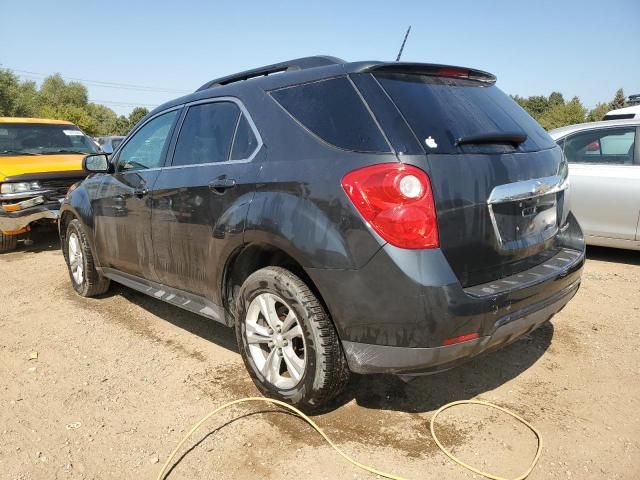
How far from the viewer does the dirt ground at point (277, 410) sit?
93.7 inches

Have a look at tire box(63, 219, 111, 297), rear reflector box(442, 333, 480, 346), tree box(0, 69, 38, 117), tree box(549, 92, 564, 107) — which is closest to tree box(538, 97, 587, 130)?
tree box(549, 92, 564, 107)

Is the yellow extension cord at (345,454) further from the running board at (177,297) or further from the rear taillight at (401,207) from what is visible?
the rear taillight at (401,207)

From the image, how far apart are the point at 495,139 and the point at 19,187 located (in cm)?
665

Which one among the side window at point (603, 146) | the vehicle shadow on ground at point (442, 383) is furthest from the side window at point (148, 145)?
the side window at point (603, 146)

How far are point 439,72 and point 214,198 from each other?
1.44m

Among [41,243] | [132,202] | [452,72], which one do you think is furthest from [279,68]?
[41,243]

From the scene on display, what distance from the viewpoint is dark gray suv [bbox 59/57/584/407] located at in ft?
7.23

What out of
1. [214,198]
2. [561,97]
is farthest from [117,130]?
[561,97]

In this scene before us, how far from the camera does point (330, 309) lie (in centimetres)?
240

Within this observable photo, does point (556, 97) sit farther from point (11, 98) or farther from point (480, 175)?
point (480, 175)

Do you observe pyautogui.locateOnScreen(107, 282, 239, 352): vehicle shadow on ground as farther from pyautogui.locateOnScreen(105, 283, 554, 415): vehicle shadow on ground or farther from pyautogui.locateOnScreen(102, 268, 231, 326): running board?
pyautogui.locateOnScreen(102, 268, 231, 326): running board

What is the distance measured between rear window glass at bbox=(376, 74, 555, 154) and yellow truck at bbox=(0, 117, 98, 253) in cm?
608

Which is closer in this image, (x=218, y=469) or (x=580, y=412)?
(x=218, y=469)

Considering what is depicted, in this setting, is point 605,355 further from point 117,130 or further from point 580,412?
point 117,130
